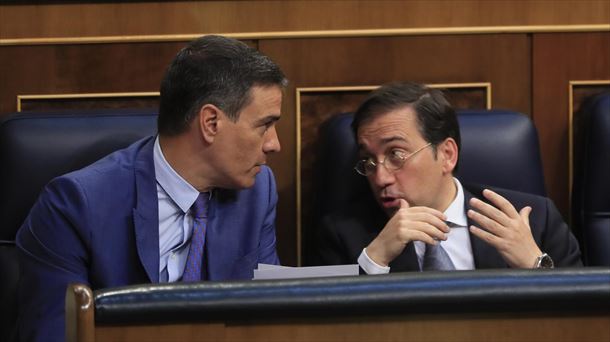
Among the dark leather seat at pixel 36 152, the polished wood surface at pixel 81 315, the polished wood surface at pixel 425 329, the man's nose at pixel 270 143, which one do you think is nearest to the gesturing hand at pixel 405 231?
the man's nose at pixel 270 143

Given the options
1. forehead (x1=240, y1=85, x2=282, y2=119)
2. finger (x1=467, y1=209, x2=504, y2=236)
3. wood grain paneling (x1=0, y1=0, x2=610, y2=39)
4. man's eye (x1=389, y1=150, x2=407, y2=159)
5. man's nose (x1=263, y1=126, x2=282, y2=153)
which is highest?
wood grain paneling (x1=0, y1=0, x2=610, y2=39)

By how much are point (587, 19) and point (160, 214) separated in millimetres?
1039

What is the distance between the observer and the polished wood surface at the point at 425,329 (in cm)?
95

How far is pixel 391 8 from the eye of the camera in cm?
218

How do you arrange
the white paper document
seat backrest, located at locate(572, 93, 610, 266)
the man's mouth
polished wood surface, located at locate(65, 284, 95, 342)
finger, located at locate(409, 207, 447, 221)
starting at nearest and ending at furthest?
polished wood surface, located at locate(65, 284, 95, 342), the white paper document, finger, located at locate(409, 207, 447, 221), the man's mouth, seat backrest, located at locate(572, 93, 610, 266)

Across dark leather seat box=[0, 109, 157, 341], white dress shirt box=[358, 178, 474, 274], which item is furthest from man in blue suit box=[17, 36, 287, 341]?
white dress shirt box=[358, 178, 474, 274]

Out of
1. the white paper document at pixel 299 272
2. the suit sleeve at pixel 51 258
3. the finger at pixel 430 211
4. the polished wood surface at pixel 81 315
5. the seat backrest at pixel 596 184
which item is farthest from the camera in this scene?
the seat backrest at pixel 596 184

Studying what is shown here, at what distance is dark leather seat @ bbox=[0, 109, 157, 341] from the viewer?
1.82m

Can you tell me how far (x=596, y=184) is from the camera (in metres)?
2.03

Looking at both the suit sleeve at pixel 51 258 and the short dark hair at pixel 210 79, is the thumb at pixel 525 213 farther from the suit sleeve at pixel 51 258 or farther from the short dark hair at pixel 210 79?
the suit sleeve at pixel 51 258

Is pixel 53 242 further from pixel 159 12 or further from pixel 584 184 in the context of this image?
pixel 584 184

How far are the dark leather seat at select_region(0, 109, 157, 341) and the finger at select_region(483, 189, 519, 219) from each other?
618 millimetres

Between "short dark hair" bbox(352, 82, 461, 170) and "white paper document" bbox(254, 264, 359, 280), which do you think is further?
"short dark hair" bbox(352, 82, 461, 170)

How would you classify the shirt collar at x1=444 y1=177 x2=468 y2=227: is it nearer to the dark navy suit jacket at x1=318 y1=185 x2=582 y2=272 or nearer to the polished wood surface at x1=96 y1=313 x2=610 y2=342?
the dark navy suit jacket at x1=318 y1=185 x2=582 y2=272
